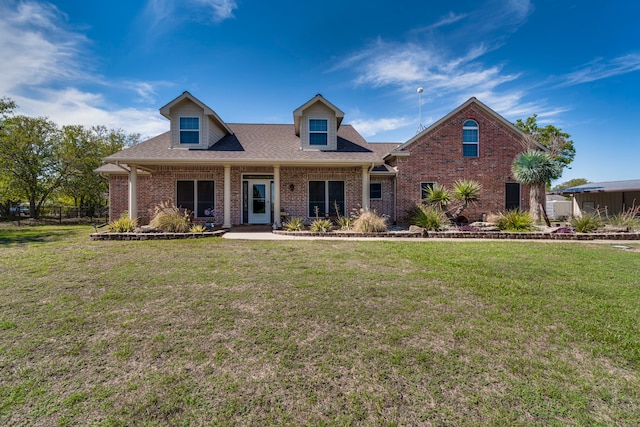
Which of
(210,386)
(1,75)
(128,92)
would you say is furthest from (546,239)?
→ (1,75)

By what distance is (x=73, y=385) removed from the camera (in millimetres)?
2406

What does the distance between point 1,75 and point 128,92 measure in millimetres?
5091

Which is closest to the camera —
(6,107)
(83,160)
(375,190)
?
(375,190)

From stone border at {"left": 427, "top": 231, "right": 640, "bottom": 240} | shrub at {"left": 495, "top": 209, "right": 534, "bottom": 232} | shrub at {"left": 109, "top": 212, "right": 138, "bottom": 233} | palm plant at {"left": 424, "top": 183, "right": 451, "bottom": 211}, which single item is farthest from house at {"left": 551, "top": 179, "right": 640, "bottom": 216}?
shrub at {"left": 109, "top": 212, "right": 138, "bottom": 233}

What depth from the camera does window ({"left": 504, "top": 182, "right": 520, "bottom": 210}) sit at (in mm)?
15534

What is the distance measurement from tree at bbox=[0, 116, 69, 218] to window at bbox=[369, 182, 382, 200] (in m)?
22.8

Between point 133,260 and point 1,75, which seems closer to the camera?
point 133,260

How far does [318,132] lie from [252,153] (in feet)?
11.3

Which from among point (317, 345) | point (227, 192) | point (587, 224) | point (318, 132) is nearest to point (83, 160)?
point (227, 192)

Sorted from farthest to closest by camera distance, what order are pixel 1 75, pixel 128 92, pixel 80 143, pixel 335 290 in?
pixel 80 143 → pixel 128 92 → pixel 1 75 → pixel 335 290

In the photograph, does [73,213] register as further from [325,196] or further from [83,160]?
[325,196]

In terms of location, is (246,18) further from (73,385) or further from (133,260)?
(73,385)

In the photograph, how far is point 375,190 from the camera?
15.7 metres

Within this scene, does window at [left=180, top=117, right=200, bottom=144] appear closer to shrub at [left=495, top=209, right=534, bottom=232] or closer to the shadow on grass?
the shadow on grass
